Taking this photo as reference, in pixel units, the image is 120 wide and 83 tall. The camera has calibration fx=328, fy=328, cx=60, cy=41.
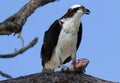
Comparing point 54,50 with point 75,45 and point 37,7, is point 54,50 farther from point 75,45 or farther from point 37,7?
point 37,7

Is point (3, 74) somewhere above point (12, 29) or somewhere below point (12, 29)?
below

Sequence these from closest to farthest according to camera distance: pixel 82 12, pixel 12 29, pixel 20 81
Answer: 1. pixel 20 81
2. pixel 12 29
3. pixel 82 12

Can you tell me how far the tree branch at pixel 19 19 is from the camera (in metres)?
3.47

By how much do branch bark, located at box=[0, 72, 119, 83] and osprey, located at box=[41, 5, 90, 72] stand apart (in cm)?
155

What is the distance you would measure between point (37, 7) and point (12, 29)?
1.32ft

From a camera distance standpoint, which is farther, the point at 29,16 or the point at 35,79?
the point at 29,16

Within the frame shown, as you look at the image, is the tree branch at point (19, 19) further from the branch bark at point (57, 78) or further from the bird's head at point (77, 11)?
the bird's head at point (77, 11)

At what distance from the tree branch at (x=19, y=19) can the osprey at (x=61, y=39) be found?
1057 millimetres

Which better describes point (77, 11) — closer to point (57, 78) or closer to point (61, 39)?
point (61, 39)

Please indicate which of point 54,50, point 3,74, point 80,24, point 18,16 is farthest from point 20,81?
point 80,24

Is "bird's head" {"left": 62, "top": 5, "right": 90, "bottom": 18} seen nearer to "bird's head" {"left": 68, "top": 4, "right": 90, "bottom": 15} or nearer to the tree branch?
"bird's head" {"left": 68, "top": 4, "right": 90, "bottom": 15}

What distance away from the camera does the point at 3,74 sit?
11.8 ft

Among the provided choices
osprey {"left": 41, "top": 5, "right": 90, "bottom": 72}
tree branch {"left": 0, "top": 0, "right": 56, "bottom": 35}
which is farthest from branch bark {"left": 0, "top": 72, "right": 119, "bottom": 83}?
osprey {"left": 41, "top": 5, "right": 90, "bottom": 72}

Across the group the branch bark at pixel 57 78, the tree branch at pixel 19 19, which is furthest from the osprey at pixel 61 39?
the branch bark at pixel 57 78
